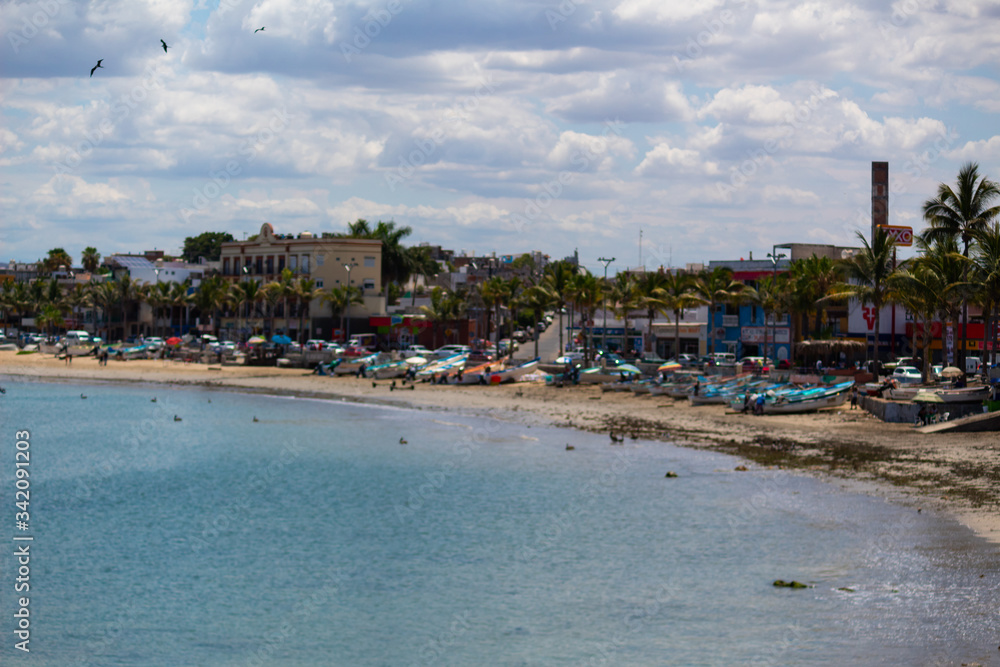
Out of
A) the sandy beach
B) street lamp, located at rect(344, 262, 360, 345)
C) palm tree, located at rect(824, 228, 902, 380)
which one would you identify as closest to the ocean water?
the sandy beach

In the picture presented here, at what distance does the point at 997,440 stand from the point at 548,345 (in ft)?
244

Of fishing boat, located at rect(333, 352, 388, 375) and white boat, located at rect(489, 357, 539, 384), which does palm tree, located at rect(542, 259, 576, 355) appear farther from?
fishing boat, located at rect(333, 352, 388, 375)

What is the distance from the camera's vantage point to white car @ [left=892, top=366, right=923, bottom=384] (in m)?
53.9

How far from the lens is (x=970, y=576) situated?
2278 cm

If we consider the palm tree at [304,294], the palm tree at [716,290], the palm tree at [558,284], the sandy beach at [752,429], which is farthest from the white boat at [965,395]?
the palm tree at [304,294]

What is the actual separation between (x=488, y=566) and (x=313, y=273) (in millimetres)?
88377

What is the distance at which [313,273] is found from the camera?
111750 mm

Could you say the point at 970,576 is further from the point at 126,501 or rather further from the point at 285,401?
the point at 285,401

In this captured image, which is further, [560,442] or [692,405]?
[692,405]

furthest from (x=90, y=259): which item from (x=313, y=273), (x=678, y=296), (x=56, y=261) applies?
(x=678, y=296)

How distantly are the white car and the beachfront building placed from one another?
63505 mm

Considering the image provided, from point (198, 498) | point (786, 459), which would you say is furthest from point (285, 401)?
point (786, 459)

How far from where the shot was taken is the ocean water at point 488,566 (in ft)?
66.4

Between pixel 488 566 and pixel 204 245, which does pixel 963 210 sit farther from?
pixel 204 245
